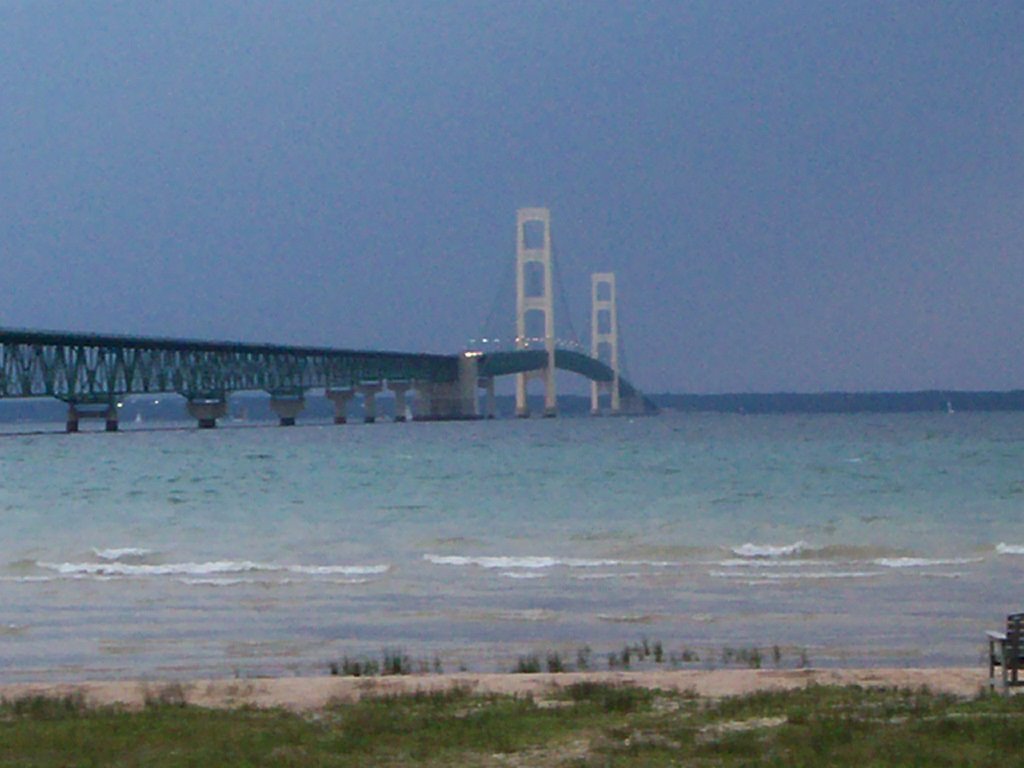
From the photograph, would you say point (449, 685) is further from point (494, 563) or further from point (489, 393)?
point (489, 393)

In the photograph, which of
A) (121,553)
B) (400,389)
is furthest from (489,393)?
(121,553)

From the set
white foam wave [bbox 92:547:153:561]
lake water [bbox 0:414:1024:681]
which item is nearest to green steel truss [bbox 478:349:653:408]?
lake water [bbox 0:414:1024:681]

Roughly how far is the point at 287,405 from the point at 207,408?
8668mm

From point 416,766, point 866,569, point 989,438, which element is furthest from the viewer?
point 989,438

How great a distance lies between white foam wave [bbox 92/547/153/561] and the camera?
23.9 m

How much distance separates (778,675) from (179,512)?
2370 centimetres

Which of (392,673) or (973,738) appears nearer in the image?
(973,738)

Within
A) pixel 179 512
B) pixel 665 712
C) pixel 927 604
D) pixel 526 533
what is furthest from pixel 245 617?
pixel 179 512

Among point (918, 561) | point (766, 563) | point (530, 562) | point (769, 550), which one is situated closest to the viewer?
point (918, 561)

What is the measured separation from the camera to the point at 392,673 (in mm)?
11578

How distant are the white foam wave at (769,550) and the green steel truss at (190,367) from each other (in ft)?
213

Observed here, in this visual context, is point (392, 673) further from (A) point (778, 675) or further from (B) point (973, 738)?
(B) point (973, 738)

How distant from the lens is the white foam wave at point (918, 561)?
21.2 m

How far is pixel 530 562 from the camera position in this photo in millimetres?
22328
